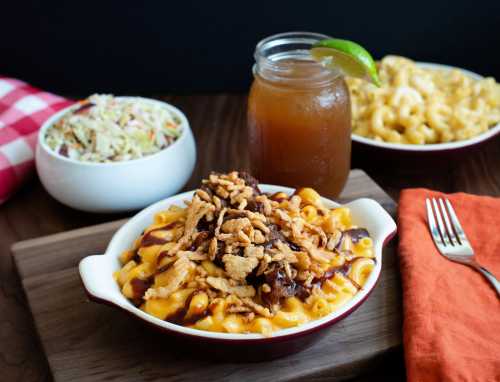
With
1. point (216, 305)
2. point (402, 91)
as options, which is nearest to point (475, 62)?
point (402, 91)

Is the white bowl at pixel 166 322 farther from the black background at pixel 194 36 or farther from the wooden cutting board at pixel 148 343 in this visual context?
the black background at pixel 194 36

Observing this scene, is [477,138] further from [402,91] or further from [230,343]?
[230,343]

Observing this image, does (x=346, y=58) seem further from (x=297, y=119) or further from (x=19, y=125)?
(x=19, y=125)

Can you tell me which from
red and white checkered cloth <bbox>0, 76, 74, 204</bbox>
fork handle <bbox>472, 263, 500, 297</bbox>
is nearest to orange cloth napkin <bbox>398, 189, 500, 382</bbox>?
fork handle <bbox>472, 263, 500, 297</bbox>

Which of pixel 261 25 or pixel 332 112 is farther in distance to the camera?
pixel 261 25

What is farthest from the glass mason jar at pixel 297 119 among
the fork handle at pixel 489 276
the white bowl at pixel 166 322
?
the fork handle at pixel 489 276

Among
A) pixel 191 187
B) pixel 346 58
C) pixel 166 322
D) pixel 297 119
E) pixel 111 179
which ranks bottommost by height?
pixel 191 187

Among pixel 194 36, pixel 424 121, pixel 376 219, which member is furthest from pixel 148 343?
pixel 194 36
